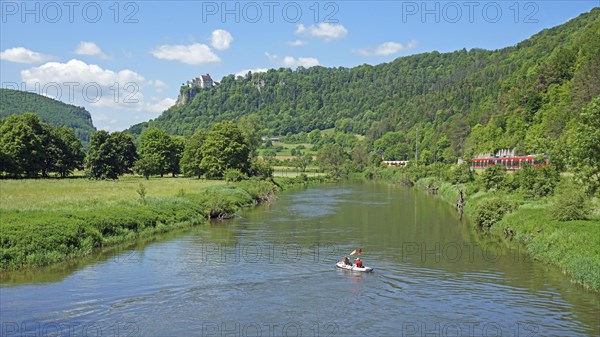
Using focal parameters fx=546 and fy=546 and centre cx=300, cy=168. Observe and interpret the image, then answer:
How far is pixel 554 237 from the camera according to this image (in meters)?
38.4

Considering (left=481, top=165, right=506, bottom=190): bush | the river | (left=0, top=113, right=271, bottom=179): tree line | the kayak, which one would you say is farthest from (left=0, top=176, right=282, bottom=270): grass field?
(left=481, top=165, right=506, bottom=190): bush

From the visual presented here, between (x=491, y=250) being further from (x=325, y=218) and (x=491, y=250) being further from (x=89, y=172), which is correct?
(x=89, y=172)

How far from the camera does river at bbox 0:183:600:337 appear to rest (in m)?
24.6

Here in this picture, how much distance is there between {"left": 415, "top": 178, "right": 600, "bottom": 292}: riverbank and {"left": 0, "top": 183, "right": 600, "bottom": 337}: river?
87 cm

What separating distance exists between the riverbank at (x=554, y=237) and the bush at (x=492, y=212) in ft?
2.08

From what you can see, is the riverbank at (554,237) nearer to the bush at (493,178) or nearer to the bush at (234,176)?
the bush at (493,178)

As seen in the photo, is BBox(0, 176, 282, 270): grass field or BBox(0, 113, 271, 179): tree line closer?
BBox(0, 176, 282, 270): grass field

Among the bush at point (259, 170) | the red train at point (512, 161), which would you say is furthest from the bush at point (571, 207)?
the bush at point (259, 170)

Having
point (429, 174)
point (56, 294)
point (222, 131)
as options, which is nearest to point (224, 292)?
point (56, 294)

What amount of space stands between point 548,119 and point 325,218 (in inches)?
2691

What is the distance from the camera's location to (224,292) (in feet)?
98.5

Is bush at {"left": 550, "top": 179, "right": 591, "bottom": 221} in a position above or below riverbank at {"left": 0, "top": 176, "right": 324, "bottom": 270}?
above

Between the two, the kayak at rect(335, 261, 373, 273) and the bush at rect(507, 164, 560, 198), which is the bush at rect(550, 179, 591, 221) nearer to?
the bush at rect(507, 164, 560, 198)

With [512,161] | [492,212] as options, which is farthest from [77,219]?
[512,161]
